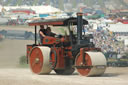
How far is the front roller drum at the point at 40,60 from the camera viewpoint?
17625 mm

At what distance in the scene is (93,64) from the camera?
16328 millimetres

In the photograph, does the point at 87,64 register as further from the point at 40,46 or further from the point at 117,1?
the point at 117,1

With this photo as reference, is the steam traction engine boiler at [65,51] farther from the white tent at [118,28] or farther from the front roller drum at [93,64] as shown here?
the white tent at [118,28]

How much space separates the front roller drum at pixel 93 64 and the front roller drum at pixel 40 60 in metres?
1.49

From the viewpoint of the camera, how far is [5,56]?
33750 millimetres

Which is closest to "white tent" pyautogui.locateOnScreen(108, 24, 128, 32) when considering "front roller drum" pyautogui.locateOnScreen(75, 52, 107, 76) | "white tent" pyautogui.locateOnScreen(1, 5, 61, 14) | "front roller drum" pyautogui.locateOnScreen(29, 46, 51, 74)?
"front roller drum" pyautogui.locateOnScreen(29, 46, 51, 74)

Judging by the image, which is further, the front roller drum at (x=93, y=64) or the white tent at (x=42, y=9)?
the white tent at (x=42, y=9)

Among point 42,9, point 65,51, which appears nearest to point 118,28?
point 65,51

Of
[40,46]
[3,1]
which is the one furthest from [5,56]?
[3,1]

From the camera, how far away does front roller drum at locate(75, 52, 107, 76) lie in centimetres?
1636

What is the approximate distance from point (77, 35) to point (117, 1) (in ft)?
228

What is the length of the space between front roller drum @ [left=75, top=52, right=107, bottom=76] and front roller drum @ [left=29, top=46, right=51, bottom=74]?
1.49m

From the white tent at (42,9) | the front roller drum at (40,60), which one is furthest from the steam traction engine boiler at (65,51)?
the white tent at (42,9)

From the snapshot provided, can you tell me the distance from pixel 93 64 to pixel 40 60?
2.51 m
